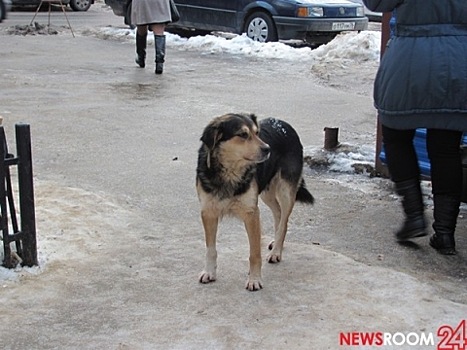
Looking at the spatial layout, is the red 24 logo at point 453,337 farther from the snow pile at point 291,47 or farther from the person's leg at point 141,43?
the snow pile at point 291,47

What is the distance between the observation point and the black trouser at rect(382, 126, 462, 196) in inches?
166

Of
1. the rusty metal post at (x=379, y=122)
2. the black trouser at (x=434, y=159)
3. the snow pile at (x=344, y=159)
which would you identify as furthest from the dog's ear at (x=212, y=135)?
the snow pile at (x=344, y=159)

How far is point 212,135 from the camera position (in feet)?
12.5

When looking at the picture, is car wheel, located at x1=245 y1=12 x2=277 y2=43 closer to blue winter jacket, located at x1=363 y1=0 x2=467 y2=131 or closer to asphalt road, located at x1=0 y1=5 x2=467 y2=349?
asphalt road, located at x1=0 y1=5 x2=467 y2=349

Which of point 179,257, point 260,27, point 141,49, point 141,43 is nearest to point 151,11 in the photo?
point 141,43

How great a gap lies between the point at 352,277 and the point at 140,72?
8.11 m

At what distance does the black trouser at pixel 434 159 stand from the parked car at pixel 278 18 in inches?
395

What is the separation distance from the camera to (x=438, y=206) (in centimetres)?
430

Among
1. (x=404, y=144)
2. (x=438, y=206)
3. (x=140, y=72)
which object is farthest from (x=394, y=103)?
(x=140, y=72)

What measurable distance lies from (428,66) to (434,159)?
0.58 metres

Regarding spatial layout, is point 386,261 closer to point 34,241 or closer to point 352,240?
point 352,240

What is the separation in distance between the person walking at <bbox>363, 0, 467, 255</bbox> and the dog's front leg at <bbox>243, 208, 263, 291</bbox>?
3.12 feet

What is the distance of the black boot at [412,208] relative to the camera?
4.21 meters

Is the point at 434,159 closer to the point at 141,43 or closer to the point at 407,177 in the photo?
the point at 407,177
